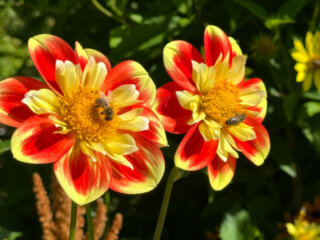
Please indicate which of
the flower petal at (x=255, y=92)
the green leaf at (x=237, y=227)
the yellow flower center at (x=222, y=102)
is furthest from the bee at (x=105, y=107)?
the green leaf at (x=237, y=227)

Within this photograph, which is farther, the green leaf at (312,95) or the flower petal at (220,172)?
the green leaf at (312,95)

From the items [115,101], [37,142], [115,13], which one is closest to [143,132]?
[115,101]

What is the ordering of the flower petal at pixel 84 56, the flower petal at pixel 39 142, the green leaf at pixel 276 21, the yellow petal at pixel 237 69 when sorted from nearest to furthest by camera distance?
the flower petal at pixel 39 142 → the flower petal at pixel 84 56 → the yellow petal at pixel 237 69 → the green leaf at pixel 276 21

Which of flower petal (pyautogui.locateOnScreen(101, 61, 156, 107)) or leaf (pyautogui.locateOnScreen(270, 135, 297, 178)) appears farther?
leaf (pyautogui.locateOnScreen(270, 135, 297, 178))

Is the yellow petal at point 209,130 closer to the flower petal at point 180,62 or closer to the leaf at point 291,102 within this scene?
the flower petal at point 180,62

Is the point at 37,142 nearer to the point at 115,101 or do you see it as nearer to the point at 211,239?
→ the point at 115,101

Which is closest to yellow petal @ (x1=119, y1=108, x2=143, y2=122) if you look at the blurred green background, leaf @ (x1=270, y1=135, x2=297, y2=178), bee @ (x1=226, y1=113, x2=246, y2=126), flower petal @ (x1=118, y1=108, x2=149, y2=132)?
flower petal @ (x1=118, y1=108, x2=149, y2=132)

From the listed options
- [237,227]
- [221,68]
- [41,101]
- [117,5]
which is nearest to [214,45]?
[221,68]

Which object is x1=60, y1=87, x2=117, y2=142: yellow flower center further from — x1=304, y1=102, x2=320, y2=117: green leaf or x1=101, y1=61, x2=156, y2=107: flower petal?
x1=304, y1=102, x2=320, y2=117: green leaf
